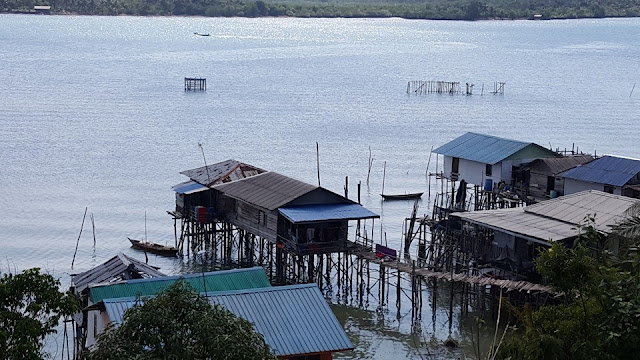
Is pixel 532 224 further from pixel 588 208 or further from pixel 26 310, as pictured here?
pixel 26 310

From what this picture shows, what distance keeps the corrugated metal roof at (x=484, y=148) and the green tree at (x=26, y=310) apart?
23.9m

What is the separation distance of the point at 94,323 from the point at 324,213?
9426 millimetres

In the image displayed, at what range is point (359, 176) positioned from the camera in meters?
51.8

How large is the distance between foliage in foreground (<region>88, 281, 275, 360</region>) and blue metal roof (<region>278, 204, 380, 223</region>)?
1630 cm

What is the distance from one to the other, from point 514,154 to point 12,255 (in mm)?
17847

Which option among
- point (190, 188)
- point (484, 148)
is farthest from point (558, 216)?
point (190, 188)

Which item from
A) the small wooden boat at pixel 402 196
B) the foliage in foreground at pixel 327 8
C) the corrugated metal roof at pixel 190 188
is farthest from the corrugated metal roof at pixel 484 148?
the foliage in foreground at pixel 327 8

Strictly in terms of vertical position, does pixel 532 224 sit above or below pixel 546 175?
below

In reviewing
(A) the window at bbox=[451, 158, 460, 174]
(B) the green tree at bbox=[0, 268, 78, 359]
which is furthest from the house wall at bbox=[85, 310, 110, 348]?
(A) the window at bbox=[451, 158, 460, 174]

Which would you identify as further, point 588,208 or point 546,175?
point 546,175

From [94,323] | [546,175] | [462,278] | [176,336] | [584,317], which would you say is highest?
[176,336]

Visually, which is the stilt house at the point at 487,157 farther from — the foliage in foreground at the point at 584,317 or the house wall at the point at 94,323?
the foliage in foreground at the point at 584,317

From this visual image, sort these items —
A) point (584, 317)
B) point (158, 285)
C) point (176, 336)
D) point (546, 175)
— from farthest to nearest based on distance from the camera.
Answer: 1. point (546, 175)
2. point (158, 285)
3. point (584, 317)
4. point (176, 336)

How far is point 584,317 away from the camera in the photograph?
49.3 feet
